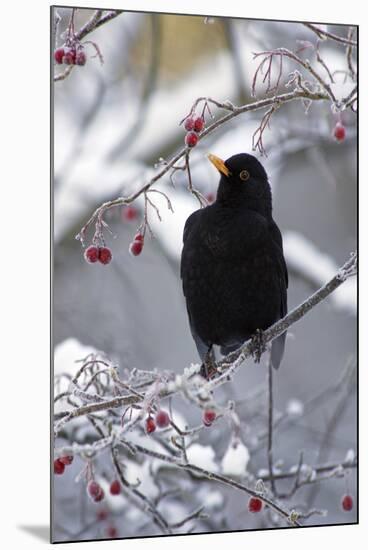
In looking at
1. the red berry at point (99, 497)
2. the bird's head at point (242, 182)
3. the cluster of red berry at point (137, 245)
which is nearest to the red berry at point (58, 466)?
the red berry at point (99, 497)

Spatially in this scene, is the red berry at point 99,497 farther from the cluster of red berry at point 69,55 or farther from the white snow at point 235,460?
the cluster of red berry at point 69,55

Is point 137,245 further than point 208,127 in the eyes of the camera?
Yes

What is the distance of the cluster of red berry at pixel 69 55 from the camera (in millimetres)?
2914

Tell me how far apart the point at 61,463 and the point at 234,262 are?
80cm

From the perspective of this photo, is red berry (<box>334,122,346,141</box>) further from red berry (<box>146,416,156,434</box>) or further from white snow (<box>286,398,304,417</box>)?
red berry (<box>146,416,156,434</box>)

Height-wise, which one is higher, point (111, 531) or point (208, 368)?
point (208, 368)

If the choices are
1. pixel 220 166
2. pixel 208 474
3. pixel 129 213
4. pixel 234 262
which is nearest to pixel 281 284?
pixel 234 262

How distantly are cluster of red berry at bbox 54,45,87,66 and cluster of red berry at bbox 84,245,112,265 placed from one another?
1.87ft

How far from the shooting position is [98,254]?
113 inches

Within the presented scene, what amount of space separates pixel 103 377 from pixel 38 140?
2.49 feet

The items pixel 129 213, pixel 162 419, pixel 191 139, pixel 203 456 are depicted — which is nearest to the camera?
pixel 162 419

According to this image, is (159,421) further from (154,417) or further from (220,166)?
(220,166)

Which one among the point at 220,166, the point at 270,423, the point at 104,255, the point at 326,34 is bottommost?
the point at 270,423

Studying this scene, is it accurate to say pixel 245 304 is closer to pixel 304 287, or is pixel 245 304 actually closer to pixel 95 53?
pixel 304 287
